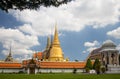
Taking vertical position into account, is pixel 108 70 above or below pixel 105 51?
below

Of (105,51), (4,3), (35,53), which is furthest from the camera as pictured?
(35,53)

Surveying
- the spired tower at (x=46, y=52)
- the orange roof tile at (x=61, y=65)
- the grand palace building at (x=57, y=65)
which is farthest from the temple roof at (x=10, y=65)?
the spired tower at (x=46, y=52)

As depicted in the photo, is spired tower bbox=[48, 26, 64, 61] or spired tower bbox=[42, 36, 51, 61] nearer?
spired tower bbox=[48, 26, 64, 61]

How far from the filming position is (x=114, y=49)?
88.1 meters

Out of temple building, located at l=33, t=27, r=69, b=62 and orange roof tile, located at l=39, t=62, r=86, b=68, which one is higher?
temple building, located at l=33, t=27, r=69, b=62

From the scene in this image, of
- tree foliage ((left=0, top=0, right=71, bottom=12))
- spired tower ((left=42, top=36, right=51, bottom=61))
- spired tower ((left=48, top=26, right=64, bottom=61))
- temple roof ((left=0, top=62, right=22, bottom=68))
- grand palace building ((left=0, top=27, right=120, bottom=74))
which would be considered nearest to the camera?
tree foliage ((left=0, top=0, right=71, bottom=12))

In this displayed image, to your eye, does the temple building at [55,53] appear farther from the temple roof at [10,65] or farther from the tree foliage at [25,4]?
the tree foliage at [25,4]

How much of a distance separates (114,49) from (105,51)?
10.1ft

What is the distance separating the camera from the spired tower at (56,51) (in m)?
101

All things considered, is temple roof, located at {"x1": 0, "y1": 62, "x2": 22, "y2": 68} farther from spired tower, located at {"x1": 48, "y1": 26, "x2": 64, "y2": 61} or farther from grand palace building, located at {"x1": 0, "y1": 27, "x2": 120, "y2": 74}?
spired tower, located at {"x1": 48, "y1": 26, "x2": 64, "y2": 61}

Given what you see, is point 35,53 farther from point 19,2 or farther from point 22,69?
point 19,2

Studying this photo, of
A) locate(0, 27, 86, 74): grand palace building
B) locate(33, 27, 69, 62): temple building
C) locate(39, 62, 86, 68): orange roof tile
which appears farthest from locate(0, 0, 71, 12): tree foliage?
locate(33, 27, 69, 62): temple building

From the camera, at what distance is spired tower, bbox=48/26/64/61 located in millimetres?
100625

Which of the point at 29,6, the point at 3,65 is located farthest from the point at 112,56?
the point at 29,6
